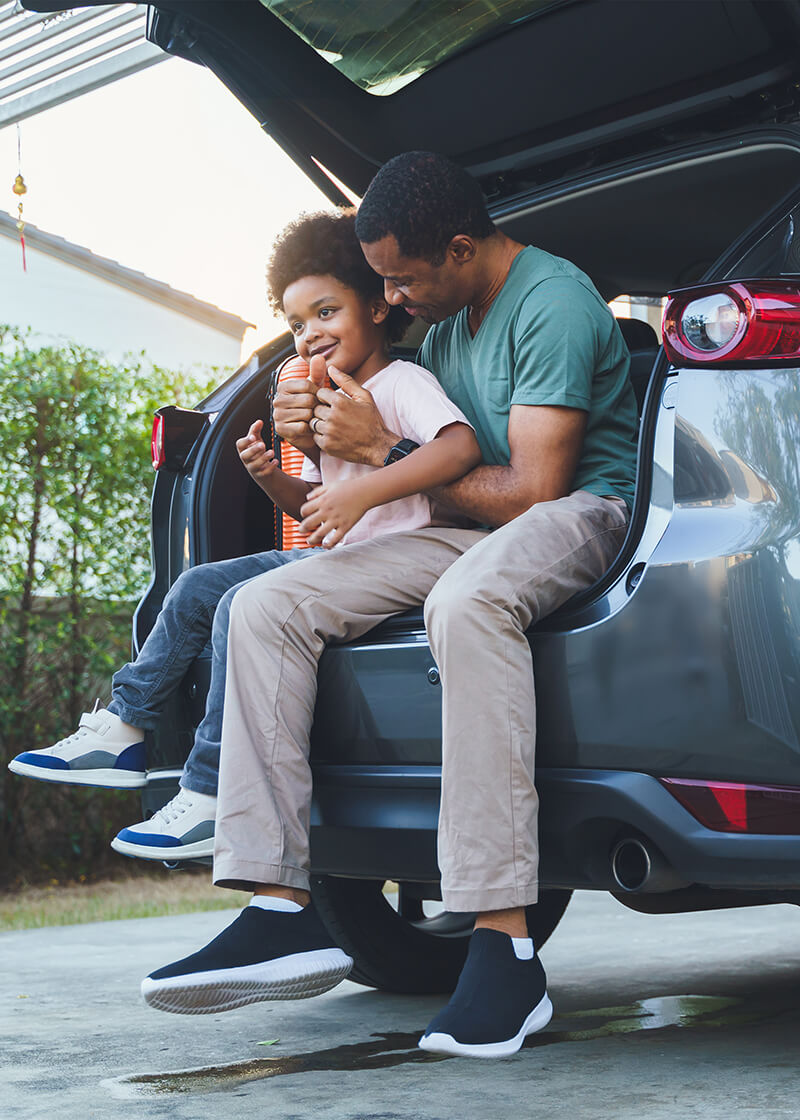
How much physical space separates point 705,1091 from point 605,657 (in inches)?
29.0

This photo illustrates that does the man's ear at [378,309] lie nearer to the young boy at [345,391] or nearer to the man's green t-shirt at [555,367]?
the young boy at [345,391]

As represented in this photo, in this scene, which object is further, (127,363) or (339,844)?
(127,363)

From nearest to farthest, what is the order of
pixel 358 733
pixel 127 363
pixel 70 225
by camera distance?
pixel 358 733 → pixel 127 363 → pixel 70 225

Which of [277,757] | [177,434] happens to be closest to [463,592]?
[277,757]

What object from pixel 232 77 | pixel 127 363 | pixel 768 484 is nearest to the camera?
pixel 768 484

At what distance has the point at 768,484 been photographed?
6.41ft

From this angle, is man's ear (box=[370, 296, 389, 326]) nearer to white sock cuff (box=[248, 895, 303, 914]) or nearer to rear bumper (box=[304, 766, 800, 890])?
rear bumper (box=[304, 766, 800, 890])

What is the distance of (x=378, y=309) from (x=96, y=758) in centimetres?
105

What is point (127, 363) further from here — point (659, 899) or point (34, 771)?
point (659, 899)

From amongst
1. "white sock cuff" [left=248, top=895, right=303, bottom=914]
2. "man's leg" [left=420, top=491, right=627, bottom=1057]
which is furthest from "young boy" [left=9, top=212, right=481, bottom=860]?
"man's leg" [left=420, top=491, right=627, bottom=1057]

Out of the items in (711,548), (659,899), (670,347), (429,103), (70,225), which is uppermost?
(70,225)

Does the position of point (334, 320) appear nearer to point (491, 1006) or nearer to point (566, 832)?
point (566, 832)

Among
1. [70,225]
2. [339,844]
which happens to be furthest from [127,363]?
[70,225]

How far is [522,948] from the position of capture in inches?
81.4
